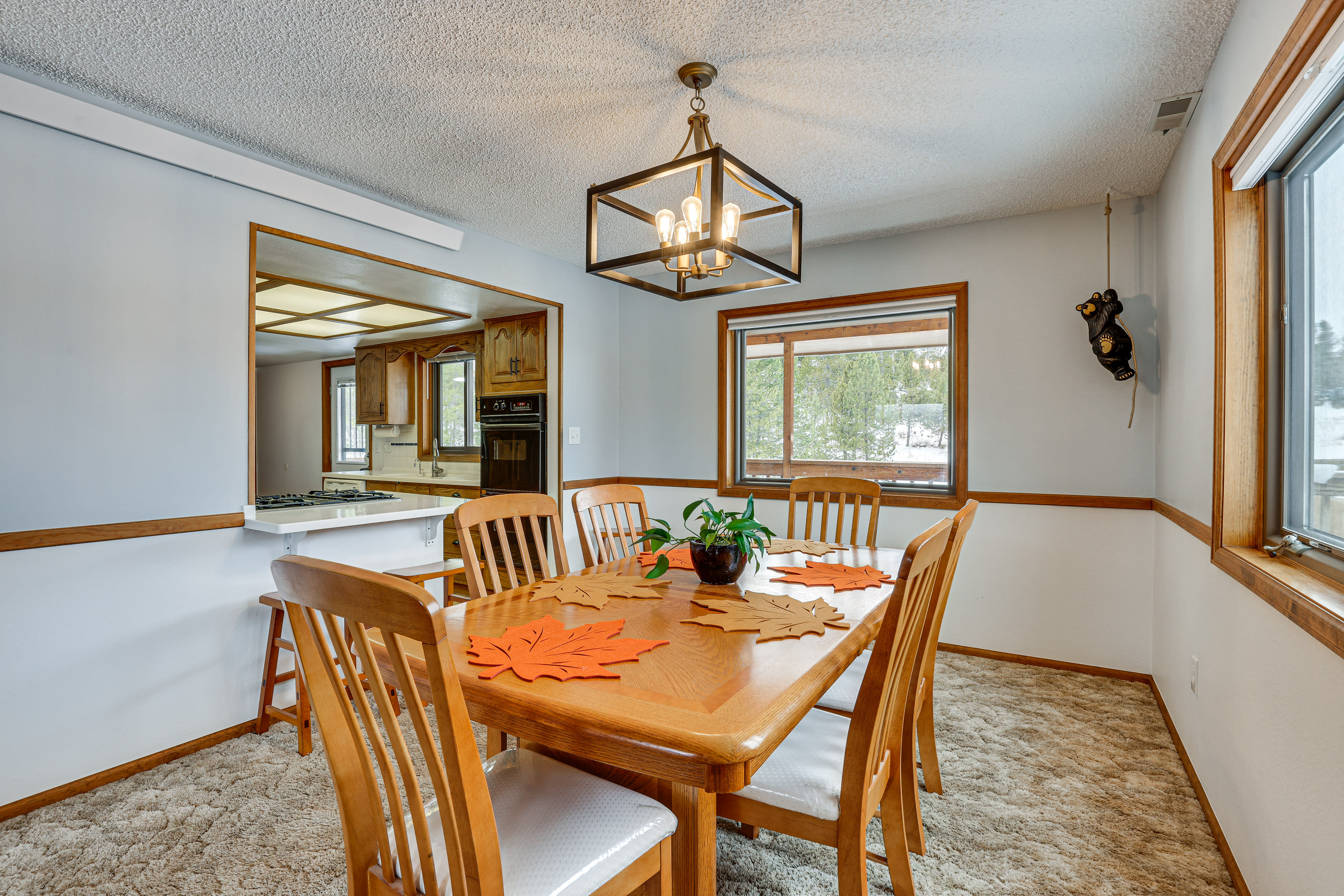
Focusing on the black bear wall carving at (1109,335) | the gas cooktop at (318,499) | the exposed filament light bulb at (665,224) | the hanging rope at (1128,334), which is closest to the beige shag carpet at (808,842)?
the gas cooktop at (318,499)

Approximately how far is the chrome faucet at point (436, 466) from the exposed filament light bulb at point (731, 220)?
474 cm

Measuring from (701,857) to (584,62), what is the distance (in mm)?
2158

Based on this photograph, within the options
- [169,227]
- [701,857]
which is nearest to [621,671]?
[701,857]

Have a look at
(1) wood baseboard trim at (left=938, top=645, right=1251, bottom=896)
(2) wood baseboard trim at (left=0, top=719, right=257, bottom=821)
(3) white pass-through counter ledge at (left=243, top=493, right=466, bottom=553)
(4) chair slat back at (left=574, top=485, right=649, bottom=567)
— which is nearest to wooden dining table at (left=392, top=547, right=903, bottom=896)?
(4) chair slat back at (left=574, top=485, right=649, bottom=567)

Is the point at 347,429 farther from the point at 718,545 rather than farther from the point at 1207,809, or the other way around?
the point at 1207,809

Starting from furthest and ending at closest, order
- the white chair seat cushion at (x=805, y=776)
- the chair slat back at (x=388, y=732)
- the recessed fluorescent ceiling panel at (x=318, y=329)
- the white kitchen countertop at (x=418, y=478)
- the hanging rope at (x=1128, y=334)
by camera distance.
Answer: the white kitchen countertop at (x=418, y=478) → the recessed fluorescent ceiling panel at (x=318, y=329) → the hanging rope at (x=1128, y=334) → the white chair seat cushion at (x=805, y=776) → the chair slat back at (x=388, y=732)

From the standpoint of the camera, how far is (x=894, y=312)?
3707mm

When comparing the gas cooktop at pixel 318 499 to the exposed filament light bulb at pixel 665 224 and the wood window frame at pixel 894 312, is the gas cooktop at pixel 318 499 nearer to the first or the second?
the wood window frame at pixel 894 312

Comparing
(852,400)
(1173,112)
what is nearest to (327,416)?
(852,400)

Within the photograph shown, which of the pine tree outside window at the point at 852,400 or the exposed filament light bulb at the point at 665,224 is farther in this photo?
the pine tree outside window at the point at 852,400

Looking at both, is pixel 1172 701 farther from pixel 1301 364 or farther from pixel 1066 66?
pixel 1066 66

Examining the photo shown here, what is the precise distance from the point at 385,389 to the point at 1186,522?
590 cm

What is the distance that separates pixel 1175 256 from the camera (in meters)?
2.57

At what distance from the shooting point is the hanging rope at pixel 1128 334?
3.03 meters
